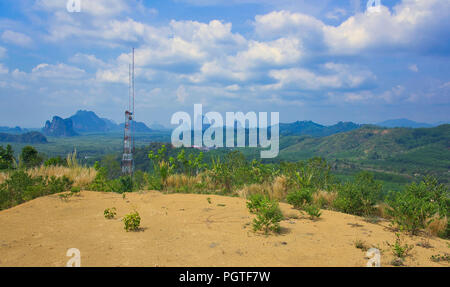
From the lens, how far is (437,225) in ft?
17.3

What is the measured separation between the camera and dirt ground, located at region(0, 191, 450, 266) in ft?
11.9

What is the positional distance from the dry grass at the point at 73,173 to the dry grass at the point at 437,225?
8.68 m

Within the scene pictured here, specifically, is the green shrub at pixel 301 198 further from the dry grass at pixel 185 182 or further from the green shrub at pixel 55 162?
the green shrub at pixel 55 162

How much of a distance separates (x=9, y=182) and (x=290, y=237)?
22.9 ft

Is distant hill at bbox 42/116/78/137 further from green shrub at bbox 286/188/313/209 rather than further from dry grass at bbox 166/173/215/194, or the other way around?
green shrub at bbox 286/188/313/209

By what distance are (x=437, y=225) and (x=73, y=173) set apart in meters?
9.47

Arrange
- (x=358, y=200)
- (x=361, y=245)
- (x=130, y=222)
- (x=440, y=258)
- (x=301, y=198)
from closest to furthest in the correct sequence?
(x=440, y=258) < (x=361, y=245) < (x=130, y=222) < (x=358, y=200) < (x=301, y=198)

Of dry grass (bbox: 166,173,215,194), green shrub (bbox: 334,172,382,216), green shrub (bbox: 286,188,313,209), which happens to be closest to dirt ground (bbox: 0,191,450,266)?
green shrub (bbox: 286,188,313,209)

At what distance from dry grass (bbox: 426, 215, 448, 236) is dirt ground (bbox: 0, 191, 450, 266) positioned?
19.5 inches

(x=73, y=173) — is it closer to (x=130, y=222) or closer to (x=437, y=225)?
(x=130, y=222)

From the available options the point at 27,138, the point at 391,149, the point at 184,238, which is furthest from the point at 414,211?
the point at 27,138

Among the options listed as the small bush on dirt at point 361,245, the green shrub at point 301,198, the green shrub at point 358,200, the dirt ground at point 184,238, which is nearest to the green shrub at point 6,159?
the dirt ground at point 184,238
